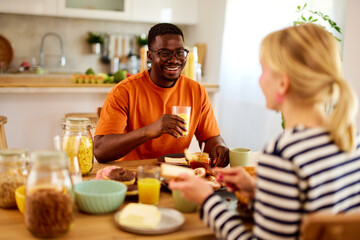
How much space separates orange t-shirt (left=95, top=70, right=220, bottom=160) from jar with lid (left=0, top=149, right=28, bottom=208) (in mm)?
761

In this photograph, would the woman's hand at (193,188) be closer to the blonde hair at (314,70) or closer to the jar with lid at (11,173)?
the blonde hair at (314,70)


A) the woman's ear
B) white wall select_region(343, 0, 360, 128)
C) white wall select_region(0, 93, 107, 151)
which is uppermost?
white wall select_region(343, 0, 360, 128)

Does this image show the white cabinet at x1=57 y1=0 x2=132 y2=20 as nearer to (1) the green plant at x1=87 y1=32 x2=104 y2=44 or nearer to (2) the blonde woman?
(1) the green plant at x1=87 y1=32 x2=104 y2=44

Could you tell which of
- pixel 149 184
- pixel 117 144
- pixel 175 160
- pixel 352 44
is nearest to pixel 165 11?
pixel 352 44

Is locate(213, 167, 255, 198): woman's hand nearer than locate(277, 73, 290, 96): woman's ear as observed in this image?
No

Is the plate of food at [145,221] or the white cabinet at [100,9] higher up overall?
the white cabinet at [100,9]

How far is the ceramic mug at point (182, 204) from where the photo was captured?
1260 millimetres

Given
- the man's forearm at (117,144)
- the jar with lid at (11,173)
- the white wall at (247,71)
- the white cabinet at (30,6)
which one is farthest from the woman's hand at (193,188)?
the white cabinet at (30,6)

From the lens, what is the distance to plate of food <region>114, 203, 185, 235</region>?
3.63 ft

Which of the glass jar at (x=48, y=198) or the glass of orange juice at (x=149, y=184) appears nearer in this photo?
the glass jar at (x=48, y=198)

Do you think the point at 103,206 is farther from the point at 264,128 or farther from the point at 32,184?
the point at 264,128

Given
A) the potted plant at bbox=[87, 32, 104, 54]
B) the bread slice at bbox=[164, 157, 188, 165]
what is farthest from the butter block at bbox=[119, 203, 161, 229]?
the potted plant at bbox=[87, 32, 104, 54]

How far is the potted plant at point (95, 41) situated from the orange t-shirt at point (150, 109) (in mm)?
3195

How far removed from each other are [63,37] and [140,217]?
449 cm
